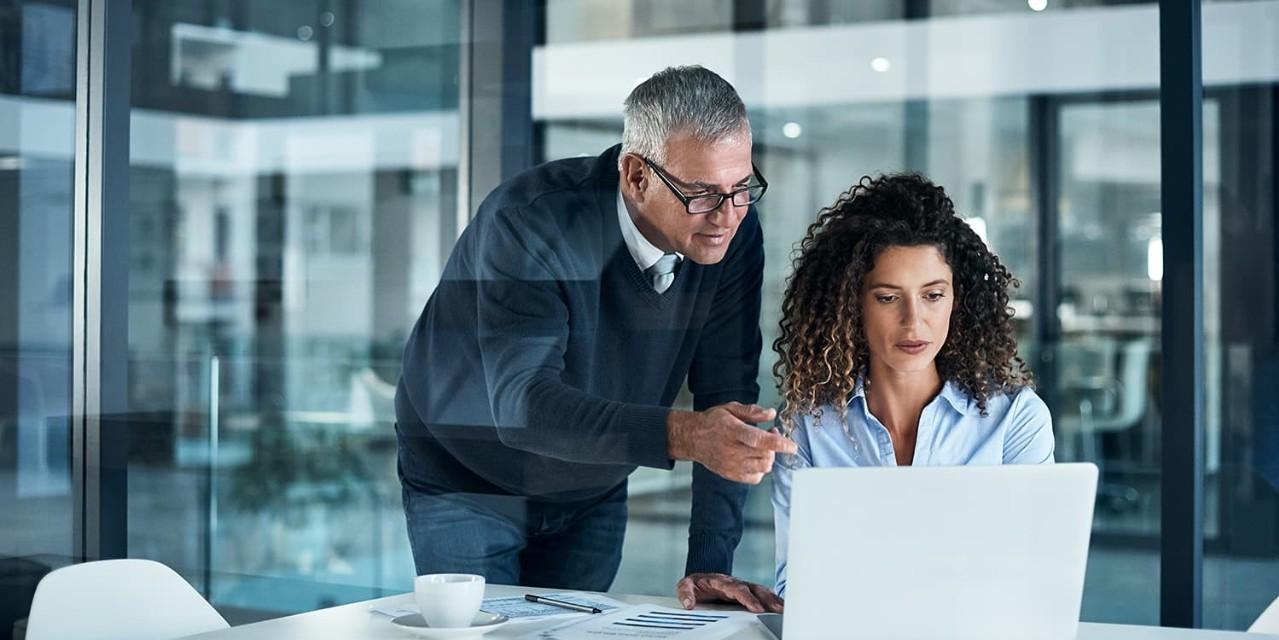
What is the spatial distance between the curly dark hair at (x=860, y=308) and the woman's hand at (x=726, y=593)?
57cm

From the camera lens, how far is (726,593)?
7.51 ft

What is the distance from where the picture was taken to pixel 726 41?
416 cm

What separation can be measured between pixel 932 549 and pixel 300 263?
3.30 metres

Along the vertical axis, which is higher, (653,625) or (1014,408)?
(1014,408)

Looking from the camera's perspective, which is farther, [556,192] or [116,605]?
[556,192]

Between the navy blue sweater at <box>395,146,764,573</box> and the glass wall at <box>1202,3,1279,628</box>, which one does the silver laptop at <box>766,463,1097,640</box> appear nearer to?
the navy blue sweater at <box>395,146,764,573</box>

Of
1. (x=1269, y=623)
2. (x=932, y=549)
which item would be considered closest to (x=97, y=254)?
(x=932, y=549)

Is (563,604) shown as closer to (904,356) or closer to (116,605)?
(116,605)

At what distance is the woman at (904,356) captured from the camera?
271 centimetres

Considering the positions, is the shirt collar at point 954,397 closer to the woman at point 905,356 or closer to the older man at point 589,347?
the woman at point 905,356

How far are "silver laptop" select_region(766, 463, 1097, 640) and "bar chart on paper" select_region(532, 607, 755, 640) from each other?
0.98 ft

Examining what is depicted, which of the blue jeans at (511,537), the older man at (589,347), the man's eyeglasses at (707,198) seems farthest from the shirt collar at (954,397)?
the blue jeans at (511,537)

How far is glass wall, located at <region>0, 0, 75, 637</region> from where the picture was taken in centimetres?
339

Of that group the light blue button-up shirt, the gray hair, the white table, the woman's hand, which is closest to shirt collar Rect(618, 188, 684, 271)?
the gray hair
